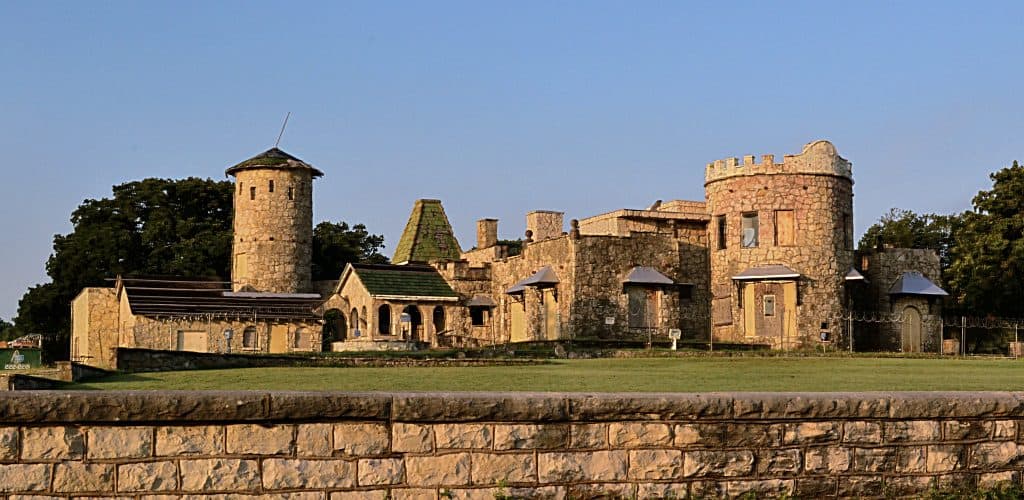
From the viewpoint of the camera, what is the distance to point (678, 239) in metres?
54.3

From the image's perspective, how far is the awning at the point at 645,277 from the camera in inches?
2055

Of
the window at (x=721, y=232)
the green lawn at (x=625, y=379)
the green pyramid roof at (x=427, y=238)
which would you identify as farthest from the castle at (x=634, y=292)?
the green lawn at (x=625, y=379)

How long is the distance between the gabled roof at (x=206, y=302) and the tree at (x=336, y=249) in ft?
56.2

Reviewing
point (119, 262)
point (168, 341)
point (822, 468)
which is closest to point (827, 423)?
point (822, 468)

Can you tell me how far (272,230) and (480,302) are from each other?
12771 mm

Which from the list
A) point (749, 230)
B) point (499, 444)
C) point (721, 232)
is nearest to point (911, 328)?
point (749, 230)

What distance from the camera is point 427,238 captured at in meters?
68.9

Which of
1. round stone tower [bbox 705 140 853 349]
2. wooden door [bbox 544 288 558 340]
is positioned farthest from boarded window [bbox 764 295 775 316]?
wooden door [bbox 544 288 558 340]

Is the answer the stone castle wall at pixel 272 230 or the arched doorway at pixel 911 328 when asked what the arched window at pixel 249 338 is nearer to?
the stone castle wall at pixel 272 230

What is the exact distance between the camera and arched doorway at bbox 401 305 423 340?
2291 inches

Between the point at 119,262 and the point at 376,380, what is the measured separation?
55891mm

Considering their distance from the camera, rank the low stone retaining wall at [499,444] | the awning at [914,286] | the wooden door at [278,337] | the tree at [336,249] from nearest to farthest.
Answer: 1. the low stone retaining wall at [499,444]
2. the awning at [914,286]
3. the wooden door at [278,337]
4. the tree at [336,249]

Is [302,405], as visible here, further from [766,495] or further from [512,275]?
[512,275]

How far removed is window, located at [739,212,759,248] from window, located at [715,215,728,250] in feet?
2.83
